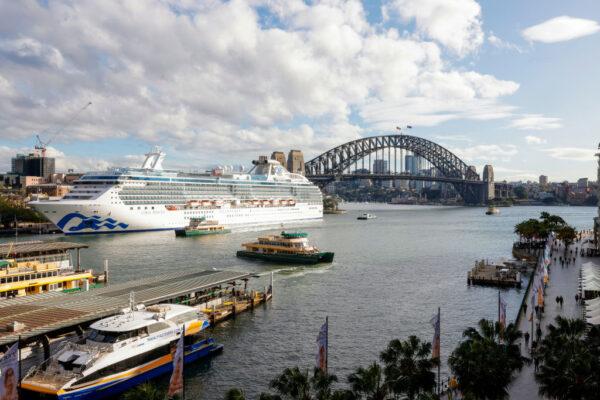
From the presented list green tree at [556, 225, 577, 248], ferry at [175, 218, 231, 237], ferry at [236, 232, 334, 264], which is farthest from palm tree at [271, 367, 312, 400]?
ferry at [175, 218, 231, 237]

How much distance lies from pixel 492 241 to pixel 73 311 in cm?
6727

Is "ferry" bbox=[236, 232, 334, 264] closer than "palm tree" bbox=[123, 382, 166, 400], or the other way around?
"palm tree" bbox=[123, 382, 166, 400]

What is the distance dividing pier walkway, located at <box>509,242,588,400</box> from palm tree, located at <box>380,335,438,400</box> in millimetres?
3751

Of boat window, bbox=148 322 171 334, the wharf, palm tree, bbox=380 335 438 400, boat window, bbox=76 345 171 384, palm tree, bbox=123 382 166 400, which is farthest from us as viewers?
the wharf

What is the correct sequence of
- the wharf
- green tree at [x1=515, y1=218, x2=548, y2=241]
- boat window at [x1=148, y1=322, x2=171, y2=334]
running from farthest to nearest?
green tree at [x1=515, y1=218, x2=548, y2=241] → the wharf → boat window at [x1=148, y1=322, x2=171, y2=334]

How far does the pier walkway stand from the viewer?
19.4 m

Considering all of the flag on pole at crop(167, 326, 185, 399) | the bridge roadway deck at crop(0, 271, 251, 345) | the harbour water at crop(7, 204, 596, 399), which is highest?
the bridge roadway deck at crop(0, 271, 251, 345)

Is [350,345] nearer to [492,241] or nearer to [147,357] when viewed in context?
[147,357]

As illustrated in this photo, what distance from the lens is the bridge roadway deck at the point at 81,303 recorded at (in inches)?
860

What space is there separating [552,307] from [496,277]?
12.9 m

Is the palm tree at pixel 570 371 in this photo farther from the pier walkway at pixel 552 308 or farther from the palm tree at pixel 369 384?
the palm tree at pixel 369 384

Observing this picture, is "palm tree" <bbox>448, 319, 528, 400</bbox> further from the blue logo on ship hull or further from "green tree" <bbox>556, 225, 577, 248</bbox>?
the blue logo on ship hull

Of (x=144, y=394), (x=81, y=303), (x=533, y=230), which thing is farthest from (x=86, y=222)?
(x=144, y=394)

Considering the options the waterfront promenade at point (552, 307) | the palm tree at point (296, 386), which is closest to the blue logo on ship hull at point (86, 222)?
A: the waterfront promenade at point (552, 307)
